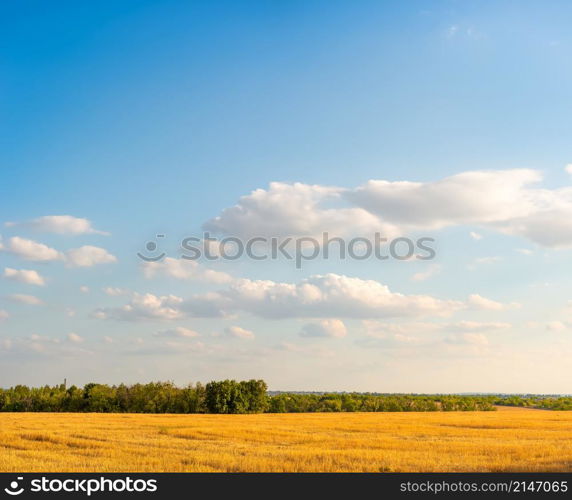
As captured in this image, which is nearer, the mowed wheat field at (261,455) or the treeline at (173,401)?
the mowed wheat field at (261,455)

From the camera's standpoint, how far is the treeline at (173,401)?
11706cm

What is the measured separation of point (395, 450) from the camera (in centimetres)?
3869

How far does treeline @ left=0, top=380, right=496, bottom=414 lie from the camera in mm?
117062

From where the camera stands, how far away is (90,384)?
415 feet

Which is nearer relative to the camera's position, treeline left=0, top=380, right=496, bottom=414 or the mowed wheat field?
the mowed wheat field

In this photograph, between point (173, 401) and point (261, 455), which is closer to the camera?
point (261, 455)

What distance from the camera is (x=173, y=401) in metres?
Result: 120
